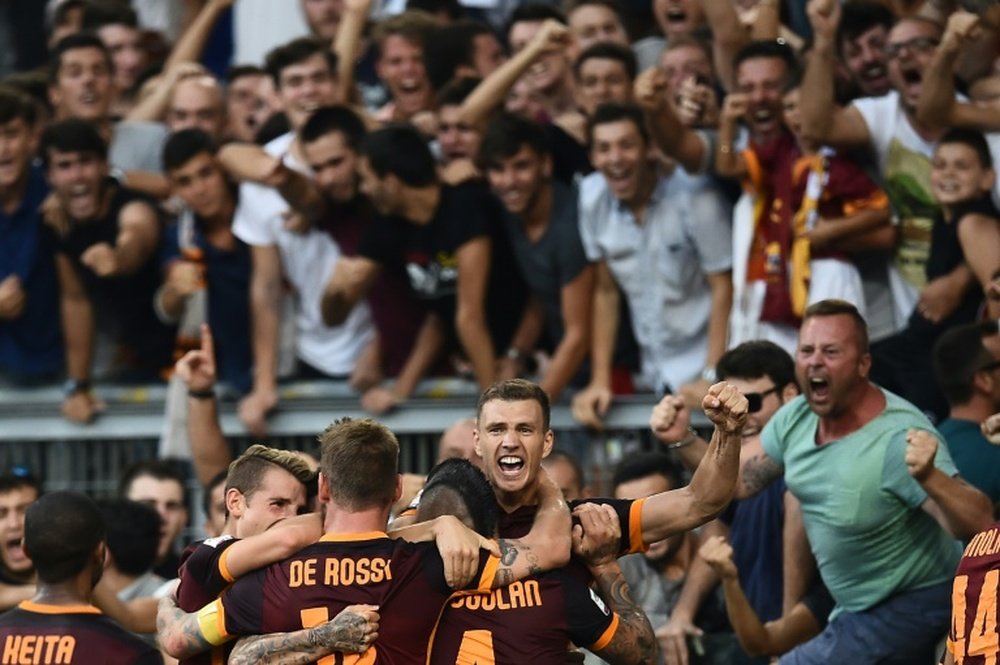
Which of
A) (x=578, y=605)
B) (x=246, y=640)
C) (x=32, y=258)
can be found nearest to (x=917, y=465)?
(x=578, y=605)

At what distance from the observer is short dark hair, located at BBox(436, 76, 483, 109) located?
500 inches

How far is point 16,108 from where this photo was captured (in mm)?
13211

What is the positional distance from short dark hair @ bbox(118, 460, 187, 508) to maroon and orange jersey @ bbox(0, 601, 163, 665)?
2.85 m

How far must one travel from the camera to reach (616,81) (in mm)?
12508

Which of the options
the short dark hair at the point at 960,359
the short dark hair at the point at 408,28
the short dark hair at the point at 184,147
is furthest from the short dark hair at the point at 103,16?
the short dark hair at the point at 960,359

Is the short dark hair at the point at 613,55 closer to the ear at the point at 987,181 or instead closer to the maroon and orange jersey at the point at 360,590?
the ear at the point at 987,181

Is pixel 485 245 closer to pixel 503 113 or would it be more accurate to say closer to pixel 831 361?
pixel 503 113

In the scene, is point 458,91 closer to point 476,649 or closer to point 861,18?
point 861,18

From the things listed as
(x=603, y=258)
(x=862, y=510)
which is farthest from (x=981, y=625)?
(x=603, y=258)

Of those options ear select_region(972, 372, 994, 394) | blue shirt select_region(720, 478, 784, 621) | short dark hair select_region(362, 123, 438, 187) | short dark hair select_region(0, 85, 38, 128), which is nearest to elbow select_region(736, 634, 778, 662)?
blue shirt select_region(720, 478, 784, 621)

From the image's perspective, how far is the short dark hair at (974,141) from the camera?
1096 centimetres

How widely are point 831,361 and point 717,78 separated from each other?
323 cm

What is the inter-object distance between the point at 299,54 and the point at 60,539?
15.7 ft

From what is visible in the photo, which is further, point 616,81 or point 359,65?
point 359,65
